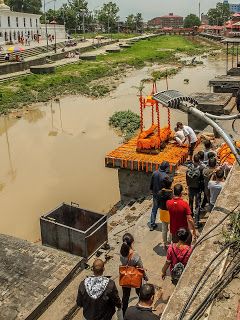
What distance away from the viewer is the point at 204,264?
18.2 ft

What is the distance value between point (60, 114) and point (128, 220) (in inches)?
666

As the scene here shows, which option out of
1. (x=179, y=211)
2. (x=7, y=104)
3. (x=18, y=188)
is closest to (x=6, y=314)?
(x=179, y=211)

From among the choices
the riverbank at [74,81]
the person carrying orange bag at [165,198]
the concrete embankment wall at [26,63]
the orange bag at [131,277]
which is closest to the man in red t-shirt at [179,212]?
the person carrying orange bag at [165,198]

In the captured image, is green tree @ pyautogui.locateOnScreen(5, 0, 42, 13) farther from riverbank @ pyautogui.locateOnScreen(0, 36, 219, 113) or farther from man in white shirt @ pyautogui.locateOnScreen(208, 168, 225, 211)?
man in white shirt @ pyautogui.locateOnScreen(208, 168, 225, 211)

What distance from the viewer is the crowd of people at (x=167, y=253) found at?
5.01m

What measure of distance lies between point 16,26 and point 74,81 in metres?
29.7

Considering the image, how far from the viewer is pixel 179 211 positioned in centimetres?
679

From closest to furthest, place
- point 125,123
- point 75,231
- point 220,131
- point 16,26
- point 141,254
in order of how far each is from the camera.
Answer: point 220,131
point 141,254
point 75,231
point 125,123
point 16,26

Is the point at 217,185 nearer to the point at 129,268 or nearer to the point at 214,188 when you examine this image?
the point at 214,188

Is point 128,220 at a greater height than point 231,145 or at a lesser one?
lesser

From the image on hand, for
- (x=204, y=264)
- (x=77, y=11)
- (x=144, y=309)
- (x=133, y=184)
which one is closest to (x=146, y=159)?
(x=133, y=184)

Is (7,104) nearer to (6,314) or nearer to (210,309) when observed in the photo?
(6,314)

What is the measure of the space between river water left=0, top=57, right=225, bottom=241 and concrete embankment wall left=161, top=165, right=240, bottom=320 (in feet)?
20.1

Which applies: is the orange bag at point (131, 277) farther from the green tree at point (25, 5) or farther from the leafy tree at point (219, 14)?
the leafy tree at point (219, 14)
